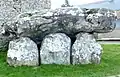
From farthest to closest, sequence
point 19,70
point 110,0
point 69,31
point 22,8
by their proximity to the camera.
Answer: point 110,0, point 22,8, point 69,31, point 19,70

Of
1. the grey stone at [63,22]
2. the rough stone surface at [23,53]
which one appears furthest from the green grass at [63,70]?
the grey stone at [63,22]

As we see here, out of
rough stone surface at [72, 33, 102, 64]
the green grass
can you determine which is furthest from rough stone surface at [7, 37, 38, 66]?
rough stone surface at [72, 33, 102, 64]

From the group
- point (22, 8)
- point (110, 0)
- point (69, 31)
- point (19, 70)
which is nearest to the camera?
point (19, 70)

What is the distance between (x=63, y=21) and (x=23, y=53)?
44.3 inches

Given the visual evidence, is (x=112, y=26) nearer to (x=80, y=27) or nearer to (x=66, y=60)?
(x=80, y=27)

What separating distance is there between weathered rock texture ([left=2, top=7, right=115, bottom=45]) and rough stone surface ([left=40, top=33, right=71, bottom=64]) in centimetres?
18

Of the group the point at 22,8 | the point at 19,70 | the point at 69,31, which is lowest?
the point at 19,70

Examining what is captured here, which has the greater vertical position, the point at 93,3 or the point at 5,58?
the point at 93,3

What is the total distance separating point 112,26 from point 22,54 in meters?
2.07

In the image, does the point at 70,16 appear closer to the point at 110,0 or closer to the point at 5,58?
the point at 5,58

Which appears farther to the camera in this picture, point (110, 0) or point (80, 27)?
point (110, 0)

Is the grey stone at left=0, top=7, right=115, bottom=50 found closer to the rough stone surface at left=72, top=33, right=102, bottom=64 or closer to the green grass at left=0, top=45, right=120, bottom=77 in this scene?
the rough stone surface at left=72, top=33, right=102, bottom=64

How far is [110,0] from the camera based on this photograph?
13812 millimetres

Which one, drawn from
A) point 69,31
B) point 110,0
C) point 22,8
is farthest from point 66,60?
point 110,0
